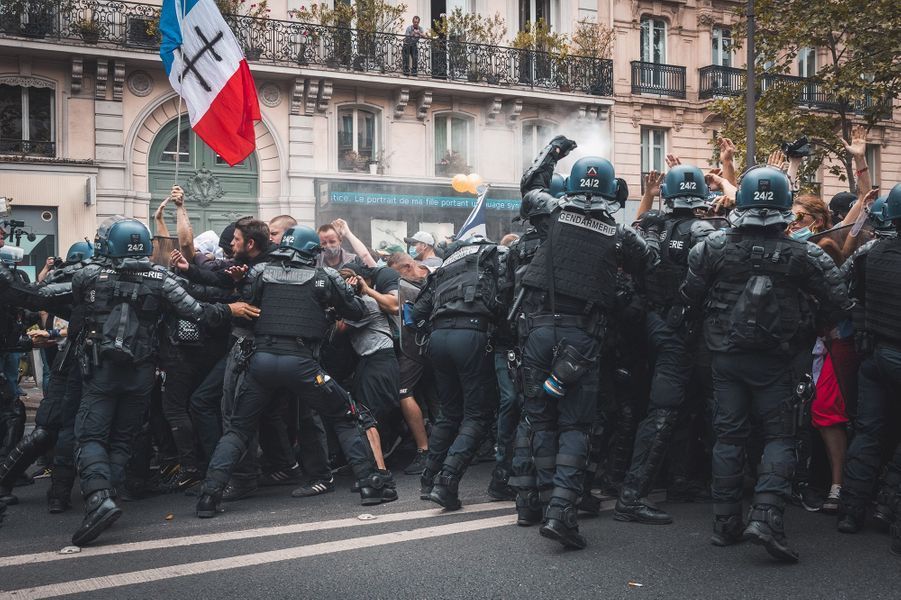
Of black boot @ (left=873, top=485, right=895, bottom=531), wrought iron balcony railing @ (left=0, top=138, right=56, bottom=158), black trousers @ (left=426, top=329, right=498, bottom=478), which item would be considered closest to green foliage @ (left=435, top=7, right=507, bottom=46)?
wrought iron balcony railing @ (left=0, top=138, right=56, bottom=158)

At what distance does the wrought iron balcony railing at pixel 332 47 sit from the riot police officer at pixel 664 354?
1556 cm

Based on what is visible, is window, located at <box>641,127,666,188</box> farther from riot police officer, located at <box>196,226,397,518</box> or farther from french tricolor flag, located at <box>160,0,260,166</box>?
riot police officer, located at <box>196,226,397,518</box>

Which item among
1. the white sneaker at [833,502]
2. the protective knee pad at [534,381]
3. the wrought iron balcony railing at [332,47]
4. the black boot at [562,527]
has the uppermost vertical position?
the wrought iron balcony railing at [332,47]

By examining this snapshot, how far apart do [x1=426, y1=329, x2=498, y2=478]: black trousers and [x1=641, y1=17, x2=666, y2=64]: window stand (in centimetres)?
2008

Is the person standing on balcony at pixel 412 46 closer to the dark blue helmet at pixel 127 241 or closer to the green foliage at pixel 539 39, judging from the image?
the green foliage at pixel 539 39

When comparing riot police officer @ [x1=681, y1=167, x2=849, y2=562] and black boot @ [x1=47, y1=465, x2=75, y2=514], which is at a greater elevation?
riot police officer @ [x1=681, y1=167, x2=849, y2=562]

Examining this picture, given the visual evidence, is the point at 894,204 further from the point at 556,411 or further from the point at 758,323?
the point at 556,411

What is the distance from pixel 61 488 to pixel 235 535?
157cm

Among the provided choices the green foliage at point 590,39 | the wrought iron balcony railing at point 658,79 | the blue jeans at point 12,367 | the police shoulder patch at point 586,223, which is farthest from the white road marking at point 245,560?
the wrought iron balcony railing at point 658,79

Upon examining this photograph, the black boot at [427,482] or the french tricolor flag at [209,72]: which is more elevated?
the french tricolor flag at [209,72]

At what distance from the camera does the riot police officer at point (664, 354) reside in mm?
5566

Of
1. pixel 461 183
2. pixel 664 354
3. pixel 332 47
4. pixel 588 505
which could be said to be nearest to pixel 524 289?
pixel 664 354

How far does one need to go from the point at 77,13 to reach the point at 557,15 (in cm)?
1116

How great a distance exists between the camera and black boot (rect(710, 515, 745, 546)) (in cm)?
492
